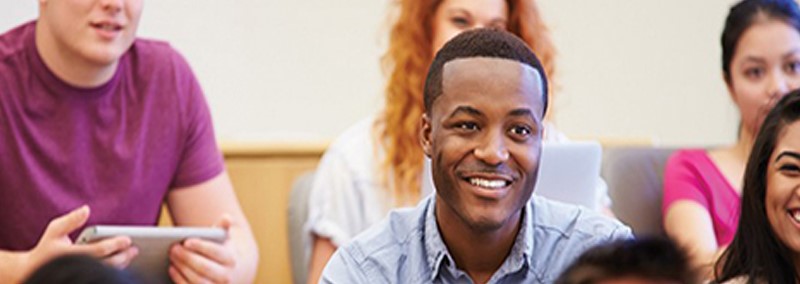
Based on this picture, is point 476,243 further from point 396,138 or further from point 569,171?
point 396,138

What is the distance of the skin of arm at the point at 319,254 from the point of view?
2.31 m

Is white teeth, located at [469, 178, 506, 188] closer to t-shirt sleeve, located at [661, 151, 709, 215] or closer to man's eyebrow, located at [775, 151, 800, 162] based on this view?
man's eyebrow, located at [775, 151, 800, 162]

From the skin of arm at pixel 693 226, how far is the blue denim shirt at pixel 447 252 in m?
0.64

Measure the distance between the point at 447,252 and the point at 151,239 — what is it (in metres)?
0.48

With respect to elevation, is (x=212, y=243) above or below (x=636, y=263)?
below

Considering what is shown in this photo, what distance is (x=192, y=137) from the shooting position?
88.7 inches

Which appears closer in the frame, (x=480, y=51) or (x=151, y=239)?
(x=480, y=51)

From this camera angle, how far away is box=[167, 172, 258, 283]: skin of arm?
6.49 ft

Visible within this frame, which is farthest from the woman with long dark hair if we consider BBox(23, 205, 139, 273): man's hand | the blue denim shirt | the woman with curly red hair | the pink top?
BBox(23, 205, 139, 273): man's hand

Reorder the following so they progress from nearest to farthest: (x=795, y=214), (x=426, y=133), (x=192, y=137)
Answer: (x=426, y=133), (x=795, y=214), (x=192, y=137)

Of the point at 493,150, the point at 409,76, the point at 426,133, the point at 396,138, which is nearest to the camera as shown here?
the point at 493,150

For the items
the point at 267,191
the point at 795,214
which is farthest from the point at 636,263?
the point at 267,191

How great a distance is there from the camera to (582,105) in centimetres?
362

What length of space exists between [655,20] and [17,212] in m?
2.10
